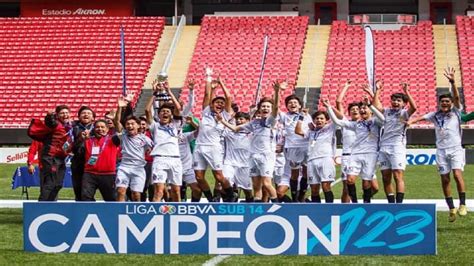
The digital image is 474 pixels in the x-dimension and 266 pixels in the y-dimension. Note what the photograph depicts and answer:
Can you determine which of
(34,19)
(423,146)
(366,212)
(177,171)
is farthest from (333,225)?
(34,19)

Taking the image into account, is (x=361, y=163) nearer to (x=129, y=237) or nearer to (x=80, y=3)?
(x=129, y=237)

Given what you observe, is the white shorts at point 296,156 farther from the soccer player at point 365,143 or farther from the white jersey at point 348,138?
the soccer player at point 365,143

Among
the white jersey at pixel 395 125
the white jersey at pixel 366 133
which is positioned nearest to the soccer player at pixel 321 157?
the white jersey at pixel 366 133

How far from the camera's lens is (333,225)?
10.1m

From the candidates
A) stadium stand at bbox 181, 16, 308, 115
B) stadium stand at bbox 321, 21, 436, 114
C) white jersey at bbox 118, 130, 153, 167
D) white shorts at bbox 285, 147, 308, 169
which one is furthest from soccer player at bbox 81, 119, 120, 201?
stadium stand at bbox 321, 21, 436, 114

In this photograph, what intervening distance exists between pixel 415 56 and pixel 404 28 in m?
2.47

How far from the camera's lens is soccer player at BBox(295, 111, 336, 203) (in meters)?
14.0

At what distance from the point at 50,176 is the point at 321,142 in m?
3.79

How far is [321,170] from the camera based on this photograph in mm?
14023

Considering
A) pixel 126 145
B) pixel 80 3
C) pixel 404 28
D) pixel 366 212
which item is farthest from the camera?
pixel 80 3

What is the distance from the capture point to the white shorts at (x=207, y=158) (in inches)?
577

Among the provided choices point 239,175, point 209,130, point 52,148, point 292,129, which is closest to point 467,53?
point 292,129

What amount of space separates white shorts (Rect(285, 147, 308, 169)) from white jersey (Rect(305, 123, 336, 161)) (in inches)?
25.7

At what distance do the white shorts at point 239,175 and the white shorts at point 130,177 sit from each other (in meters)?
Result: 2.20
